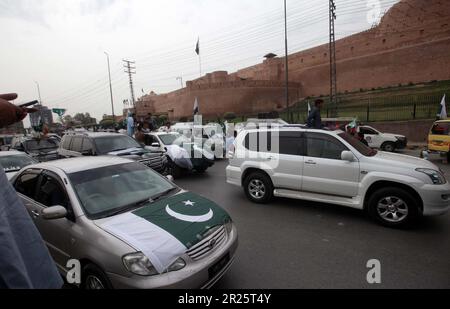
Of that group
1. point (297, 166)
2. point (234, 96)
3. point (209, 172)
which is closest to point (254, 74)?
point (234, 96)

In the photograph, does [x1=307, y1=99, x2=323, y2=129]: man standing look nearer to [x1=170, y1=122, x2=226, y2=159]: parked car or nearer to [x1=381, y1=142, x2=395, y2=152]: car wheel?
[x1=170, y1=122, x2=226, y2=159]: parked car

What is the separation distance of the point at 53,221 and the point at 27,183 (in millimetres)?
1101

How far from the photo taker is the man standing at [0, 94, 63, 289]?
960 mm

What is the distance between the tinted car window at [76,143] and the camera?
923 centimetres

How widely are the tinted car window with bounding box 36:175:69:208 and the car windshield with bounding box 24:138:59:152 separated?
398 inches

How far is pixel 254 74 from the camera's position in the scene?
60.7m

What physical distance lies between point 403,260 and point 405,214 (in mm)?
1225

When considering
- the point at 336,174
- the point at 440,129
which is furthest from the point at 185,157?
the point at 440,129

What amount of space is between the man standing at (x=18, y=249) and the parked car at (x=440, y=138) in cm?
1305

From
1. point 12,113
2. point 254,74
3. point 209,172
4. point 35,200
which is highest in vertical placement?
point 254,74

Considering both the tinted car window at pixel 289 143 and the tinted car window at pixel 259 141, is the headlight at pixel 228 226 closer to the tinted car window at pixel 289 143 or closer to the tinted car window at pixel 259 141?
the tinted car window at pixel 289 143

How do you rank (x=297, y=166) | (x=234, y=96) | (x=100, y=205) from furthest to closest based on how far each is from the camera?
(x=234, y=96) < (x=297, y=166) < (x=100, y=205)

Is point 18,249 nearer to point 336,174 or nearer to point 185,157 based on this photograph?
point 336,174

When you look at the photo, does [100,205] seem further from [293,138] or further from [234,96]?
[234,96]
